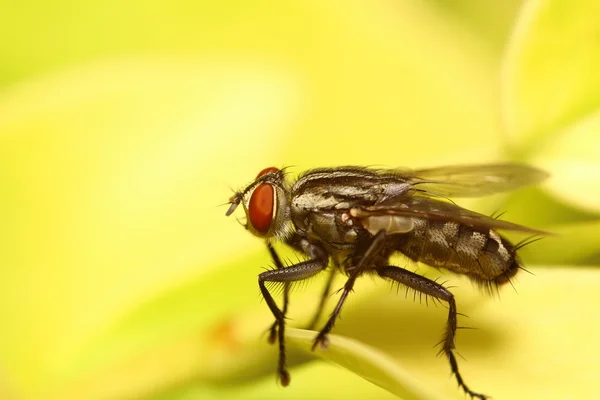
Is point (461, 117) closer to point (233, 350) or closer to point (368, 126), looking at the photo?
point (368, 126)

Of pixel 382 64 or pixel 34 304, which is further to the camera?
pixel 382 64

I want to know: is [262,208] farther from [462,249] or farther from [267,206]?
[462,249]

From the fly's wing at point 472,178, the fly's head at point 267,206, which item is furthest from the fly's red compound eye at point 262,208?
the fly's wing at point 472,178

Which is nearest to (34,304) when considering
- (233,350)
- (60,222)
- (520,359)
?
(60,222)

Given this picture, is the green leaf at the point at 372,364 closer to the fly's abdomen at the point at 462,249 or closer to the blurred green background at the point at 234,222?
the blurred green background at the point at 234,222

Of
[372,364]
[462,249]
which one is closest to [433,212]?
[462,249]
